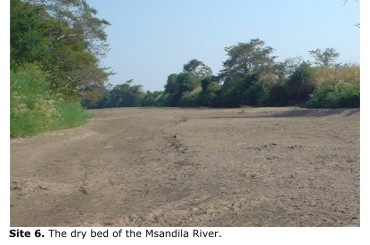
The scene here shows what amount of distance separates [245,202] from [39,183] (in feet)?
9.48

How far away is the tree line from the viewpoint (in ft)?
126

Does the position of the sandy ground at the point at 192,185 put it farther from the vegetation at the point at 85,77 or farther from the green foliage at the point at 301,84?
the green foliage at the point at 301,84

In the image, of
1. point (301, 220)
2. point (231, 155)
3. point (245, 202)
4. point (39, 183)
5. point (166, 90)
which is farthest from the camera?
point (166, 90)

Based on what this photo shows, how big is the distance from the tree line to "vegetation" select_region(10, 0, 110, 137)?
567cm

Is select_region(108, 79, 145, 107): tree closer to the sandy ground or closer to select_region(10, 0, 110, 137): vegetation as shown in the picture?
select_region(10, 0, 110, 137): vegetation

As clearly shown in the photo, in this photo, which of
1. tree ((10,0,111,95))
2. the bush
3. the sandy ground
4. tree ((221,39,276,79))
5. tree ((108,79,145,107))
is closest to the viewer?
the sandy ground

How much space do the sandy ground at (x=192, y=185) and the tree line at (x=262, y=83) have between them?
890 inches

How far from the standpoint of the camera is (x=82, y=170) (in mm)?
9383

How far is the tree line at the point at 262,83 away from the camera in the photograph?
1506 inches

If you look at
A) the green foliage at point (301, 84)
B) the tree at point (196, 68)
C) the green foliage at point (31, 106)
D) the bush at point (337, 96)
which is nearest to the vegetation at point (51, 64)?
the green foliage at point (31, 106)

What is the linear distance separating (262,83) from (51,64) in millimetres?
32966

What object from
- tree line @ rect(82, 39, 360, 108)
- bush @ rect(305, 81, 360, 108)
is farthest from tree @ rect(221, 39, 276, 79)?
bush @ rect(305, 81, 360, 108)
